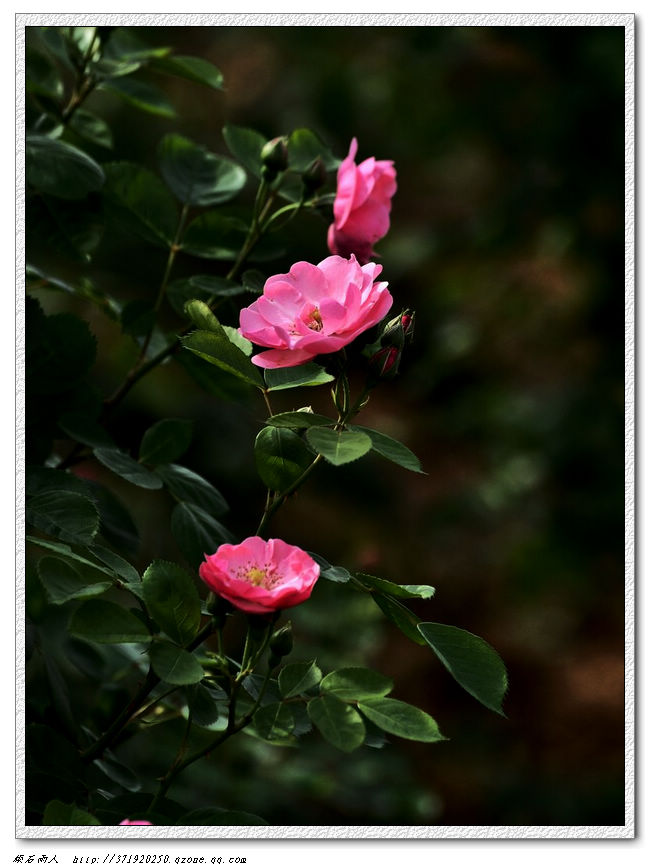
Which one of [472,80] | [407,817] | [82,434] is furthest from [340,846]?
[472,80]

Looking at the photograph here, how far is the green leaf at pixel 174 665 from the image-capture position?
1.68ft

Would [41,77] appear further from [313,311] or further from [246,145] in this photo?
[313,311]

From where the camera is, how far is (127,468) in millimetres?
702

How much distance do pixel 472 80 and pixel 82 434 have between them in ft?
6.09

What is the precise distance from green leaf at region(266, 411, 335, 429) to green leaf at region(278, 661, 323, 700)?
0.13 m

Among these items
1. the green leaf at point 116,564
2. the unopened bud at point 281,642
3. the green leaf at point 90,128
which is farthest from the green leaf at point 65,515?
the green leaf at point 90,128

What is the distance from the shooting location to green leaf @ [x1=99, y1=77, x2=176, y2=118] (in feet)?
2.83

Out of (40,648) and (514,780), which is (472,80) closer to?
(514,780)

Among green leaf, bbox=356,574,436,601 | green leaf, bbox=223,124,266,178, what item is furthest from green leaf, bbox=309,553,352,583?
green leaf, bbox=223,124,266,178

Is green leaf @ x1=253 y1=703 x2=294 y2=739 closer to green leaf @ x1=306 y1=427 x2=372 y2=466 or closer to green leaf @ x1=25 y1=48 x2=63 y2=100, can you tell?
green leaf @ x1=306 y1=427 x2=372 y2=466

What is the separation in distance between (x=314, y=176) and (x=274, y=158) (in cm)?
3

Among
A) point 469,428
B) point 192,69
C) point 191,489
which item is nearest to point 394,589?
point 191,489

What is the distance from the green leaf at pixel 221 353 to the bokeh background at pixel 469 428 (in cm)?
81

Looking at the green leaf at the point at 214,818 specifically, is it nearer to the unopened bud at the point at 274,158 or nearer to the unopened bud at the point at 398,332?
the unopened bud at the point at 398,332
